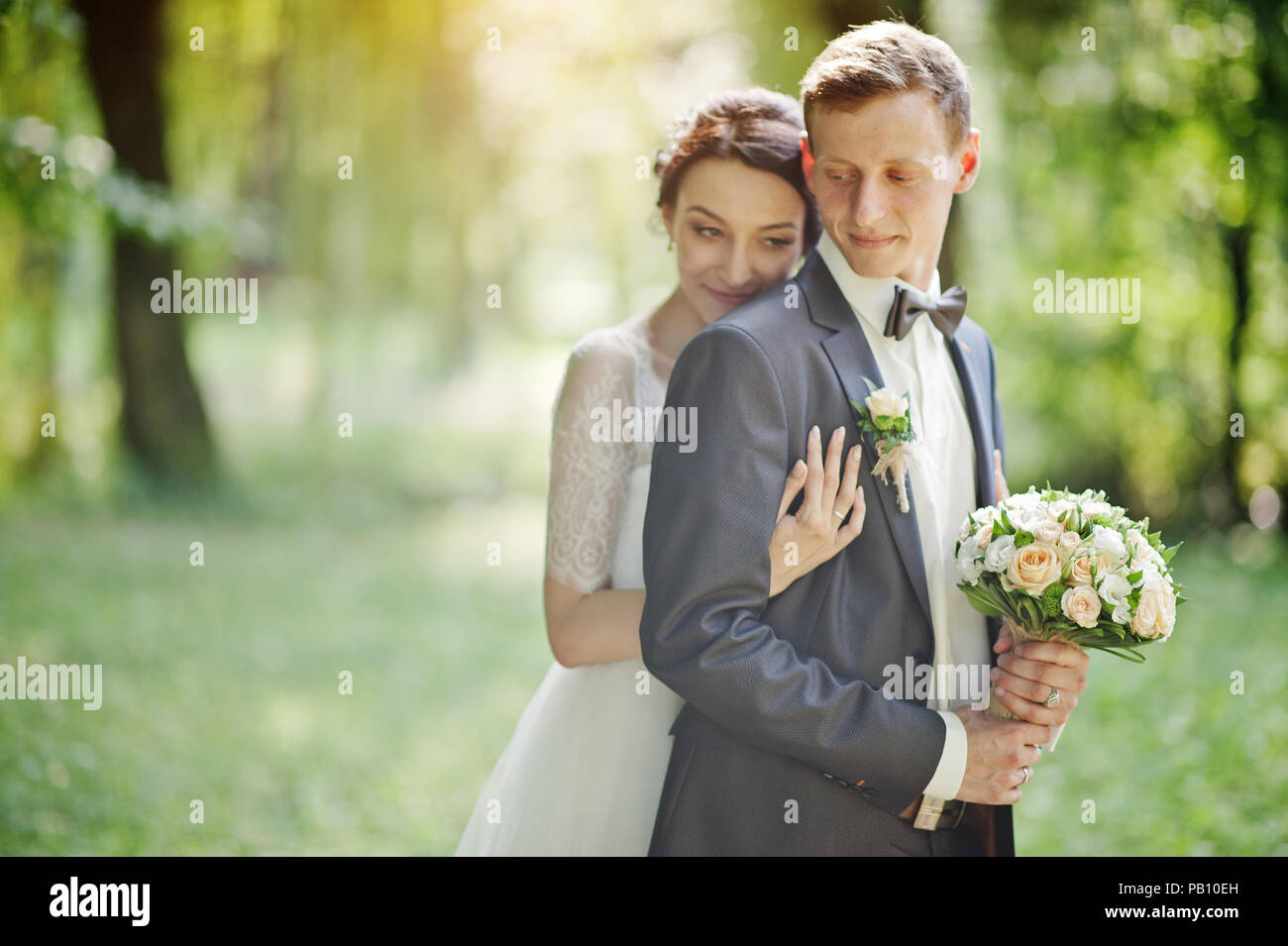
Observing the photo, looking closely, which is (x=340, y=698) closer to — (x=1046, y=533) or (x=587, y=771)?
(x=587, y=771)

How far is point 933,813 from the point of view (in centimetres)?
219

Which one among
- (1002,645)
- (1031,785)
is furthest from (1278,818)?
(1002,645)

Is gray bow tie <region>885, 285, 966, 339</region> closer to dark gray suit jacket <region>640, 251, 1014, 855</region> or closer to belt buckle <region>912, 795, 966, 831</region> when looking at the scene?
dark gray suit jacket <region>640, 251, 1014, 855</region>

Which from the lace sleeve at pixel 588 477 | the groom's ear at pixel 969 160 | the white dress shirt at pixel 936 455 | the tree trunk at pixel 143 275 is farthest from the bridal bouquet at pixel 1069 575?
the tree trunk at pixel 143 275

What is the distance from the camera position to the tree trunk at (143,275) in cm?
1021

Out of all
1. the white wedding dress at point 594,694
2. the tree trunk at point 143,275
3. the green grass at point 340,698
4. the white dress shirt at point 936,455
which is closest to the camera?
Answer: the white dress shirt at point 936,455

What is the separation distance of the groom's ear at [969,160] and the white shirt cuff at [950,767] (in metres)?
1.10

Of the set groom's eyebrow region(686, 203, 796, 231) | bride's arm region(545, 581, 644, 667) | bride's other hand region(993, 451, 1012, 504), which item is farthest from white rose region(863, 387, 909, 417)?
bride's arm region(545, 581, 644, 667)

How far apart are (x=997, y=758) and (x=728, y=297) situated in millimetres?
1214

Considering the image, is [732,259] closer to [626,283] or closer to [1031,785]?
[1031,785]

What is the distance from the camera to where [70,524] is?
10156 mm

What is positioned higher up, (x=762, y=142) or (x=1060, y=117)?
(x=1060, y=117)

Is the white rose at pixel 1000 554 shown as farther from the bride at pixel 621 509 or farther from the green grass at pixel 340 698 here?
the green grass at pixel 340 698
